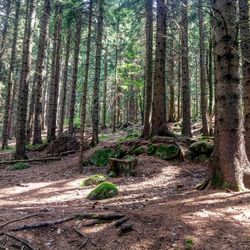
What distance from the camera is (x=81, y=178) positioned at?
12031mm

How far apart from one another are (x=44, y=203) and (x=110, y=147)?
6.33 metres

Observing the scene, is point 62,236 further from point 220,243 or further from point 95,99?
point 95,99

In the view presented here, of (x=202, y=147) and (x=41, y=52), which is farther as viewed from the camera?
(x=41, y=52)

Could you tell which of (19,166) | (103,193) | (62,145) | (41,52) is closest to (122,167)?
(103,193)

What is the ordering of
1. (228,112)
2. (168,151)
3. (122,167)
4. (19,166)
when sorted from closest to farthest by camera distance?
(228,112)
(122,167)
(168,151)
(19,166)

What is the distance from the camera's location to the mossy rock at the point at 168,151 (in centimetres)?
1250

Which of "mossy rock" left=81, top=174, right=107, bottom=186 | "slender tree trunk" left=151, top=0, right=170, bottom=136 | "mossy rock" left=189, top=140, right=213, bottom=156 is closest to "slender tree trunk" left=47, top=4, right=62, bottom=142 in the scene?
"slender tree trunk" left=151, top=0, right=170, bottom=136

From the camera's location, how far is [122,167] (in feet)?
39.2

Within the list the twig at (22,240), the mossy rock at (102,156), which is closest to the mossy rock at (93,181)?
the mossy rock at (102,156)

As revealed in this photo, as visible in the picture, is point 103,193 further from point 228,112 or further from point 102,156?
point 102,156

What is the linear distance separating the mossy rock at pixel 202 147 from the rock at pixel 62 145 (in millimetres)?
7809

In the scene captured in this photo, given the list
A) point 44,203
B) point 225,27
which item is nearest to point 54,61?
point 44,203

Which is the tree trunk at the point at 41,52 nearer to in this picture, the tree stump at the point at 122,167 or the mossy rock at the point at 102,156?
the mossy rock at the point at 102,156

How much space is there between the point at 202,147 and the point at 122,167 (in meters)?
2.91
